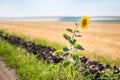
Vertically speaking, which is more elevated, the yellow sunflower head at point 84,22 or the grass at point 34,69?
the yellow sunflower head at point 84,22

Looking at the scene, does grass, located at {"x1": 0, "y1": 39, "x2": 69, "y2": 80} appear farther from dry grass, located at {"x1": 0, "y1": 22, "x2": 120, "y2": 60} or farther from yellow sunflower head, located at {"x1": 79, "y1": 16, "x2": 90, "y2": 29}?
dry grass, located at {"x1": 0, "y1": 22, "x2": 120, "y2": 60}

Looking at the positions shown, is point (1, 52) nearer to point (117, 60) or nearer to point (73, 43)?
point (117, 60)

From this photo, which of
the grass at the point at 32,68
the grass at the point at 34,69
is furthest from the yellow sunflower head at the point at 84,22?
the grass at the point at 32,68

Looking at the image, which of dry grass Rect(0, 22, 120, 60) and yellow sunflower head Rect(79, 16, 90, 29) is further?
dry grass Rect(0, 22, 120, 60)

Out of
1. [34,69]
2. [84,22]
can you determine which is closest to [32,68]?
[34,69]

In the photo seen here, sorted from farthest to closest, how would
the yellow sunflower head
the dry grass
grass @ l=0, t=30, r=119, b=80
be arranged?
the dry grass < grass @ l=0, t=30, r=119, b=80 < the yellow sunflower head

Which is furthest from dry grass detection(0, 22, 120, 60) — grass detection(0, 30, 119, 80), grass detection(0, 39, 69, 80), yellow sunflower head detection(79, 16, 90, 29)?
yellow sunflower head detection(79, 16, 90, 29)

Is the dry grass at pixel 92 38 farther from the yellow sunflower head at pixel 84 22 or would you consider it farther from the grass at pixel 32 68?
the yellow sunflower head at pixel 84 22

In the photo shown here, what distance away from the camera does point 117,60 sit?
12.3m

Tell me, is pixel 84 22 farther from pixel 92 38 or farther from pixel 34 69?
pixel 92 38

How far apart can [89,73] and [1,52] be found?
4.98 metres

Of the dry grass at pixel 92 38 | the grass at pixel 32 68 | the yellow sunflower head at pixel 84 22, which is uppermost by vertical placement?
the yellow sunflower head at pixel 84 22

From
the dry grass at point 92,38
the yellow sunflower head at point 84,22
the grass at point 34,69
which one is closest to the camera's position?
the yellow sunflower head at point 84,22

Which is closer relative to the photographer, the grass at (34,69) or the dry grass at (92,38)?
the grass at (34,69)
